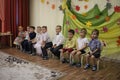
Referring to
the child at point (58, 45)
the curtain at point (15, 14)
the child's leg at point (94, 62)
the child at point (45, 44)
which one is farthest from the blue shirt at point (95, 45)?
the curtain at point (15, 14)

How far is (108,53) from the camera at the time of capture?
437cm

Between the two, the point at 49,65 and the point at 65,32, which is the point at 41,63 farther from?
the point at 65,32

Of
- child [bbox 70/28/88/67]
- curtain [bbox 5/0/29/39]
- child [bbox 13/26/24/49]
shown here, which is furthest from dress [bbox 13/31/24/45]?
child [bbox 70/28/88/67]

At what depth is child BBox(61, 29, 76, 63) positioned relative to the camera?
4113mm

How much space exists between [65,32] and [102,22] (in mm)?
1049

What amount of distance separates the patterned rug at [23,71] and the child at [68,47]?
67cm

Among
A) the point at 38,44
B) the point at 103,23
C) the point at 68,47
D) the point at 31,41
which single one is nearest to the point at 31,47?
the point at 31,41

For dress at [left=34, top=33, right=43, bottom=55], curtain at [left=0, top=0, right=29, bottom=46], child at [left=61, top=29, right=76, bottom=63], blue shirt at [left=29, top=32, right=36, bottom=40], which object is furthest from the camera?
curtain at [left=0, top=0, right=29, bottom=46]

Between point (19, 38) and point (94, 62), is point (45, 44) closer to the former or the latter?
point (19, 38)

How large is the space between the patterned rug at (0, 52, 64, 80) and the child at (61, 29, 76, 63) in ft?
2.19

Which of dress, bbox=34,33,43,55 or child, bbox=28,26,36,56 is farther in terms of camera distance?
child, bbox=28,26,36,56

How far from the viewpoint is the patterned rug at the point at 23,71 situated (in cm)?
321

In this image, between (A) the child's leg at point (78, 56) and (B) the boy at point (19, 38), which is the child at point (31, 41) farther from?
(A) the child's leg at point (78, 56)

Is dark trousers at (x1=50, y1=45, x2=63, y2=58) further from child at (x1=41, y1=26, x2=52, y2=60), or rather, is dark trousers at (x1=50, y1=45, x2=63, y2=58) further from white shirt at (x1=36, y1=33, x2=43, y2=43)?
white shirt at (x1=36, y1=33, x2=43, y2=43)
